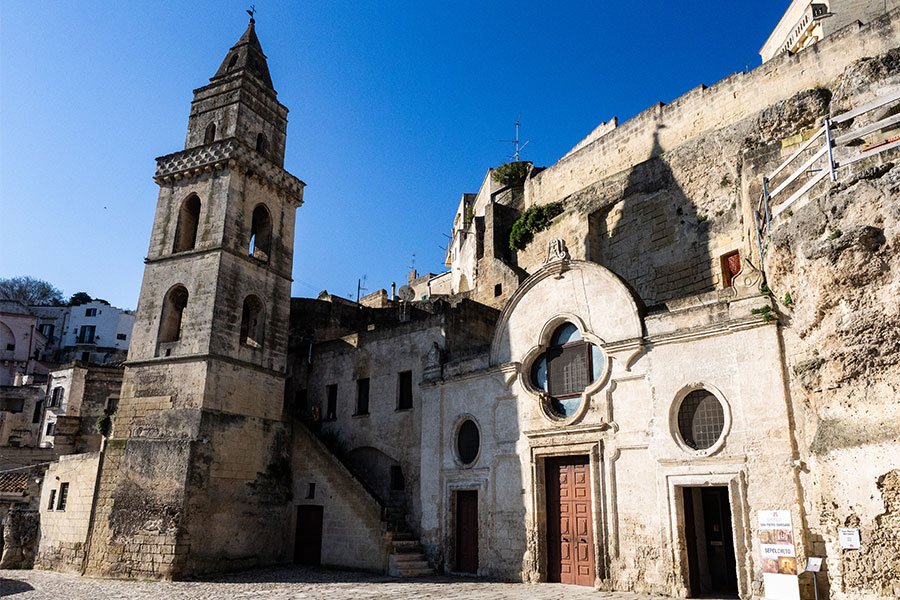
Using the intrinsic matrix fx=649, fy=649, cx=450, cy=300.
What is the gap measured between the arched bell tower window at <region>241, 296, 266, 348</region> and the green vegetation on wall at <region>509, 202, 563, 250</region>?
39.8ft

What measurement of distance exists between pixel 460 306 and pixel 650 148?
33.3 feet

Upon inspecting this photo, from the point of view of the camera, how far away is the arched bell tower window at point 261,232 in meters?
22.1

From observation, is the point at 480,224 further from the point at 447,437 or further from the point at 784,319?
the point at 784,319

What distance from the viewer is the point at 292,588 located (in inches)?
583

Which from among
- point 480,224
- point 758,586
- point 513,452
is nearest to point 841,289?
point 758,586

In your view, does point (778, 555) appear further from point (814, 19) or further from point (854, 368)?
point (814, 19)

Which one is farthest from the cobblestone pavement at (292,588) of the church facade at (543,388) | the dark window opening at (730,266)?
the dark window opening at (730,266)

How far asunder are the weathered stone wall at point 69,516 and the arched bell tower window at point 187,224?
6.98 meters

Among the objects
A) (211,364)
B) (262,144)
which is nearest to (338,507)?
(211,364)

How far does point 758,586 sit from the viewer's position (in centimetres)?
1096

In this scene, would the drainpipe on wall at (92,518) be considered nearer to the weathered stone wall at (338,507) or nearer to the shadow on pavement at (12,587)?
the shadow on pavement at (12,587)

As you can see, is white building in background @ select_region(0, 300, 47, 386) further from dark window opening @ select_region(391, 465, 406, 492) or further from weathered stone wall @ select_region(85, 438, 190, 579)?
dark window opening @ select_region(391, 465, 406, 492)

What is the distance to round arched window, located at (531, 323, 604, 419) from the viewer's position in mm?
14750

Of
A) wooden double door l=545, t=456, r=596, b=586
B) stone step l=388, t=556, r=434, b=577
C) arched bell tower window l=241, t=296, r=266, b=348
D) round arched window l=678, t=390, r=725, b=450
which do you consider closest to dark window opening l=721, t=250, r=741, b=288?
round arched window l=678, t=390, r=725, b=450
